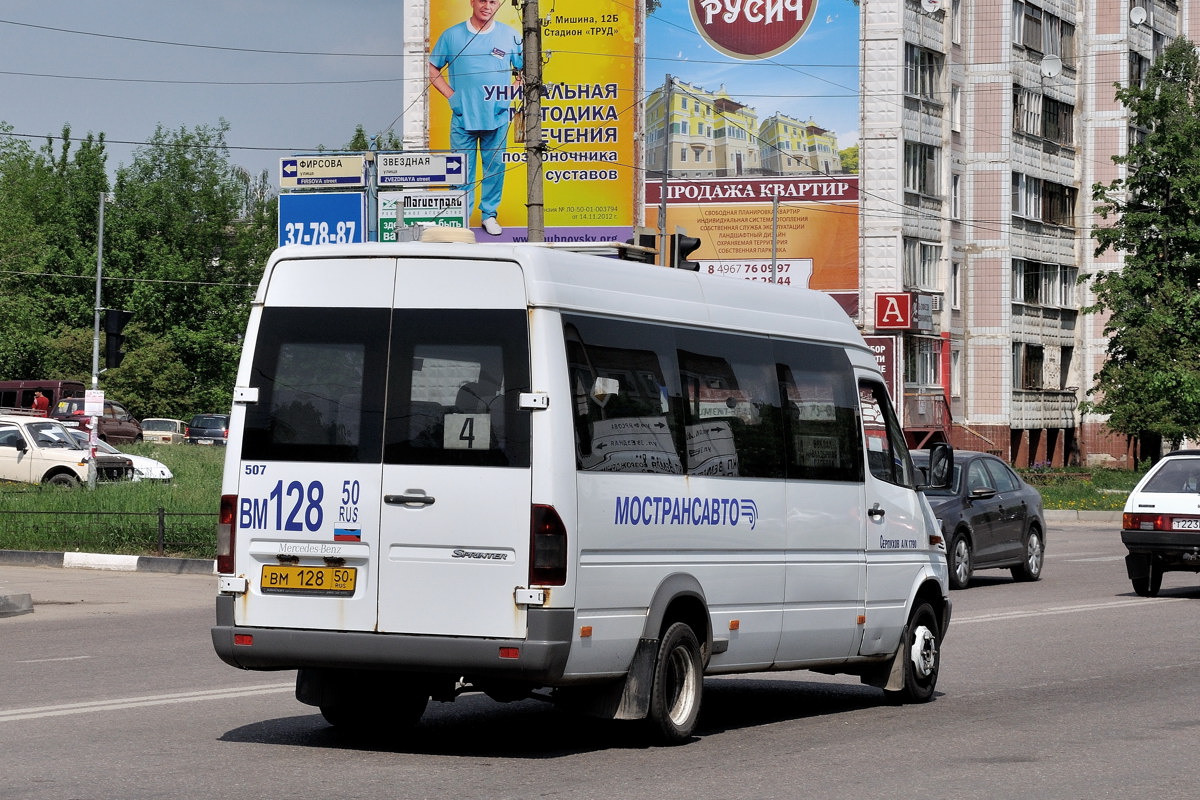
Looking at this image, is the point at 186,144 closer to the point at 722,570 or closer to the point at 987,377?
the point at 987,377

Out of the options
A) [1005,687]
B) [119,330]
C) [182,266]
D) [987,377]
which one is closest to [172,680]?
[1005,687]

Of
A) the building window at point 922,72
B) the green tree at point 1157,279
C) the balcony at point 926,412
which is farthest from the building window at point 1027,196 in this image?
the balcony at point 926,412

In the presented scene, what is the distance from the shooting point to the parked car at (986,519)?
22.2 metres

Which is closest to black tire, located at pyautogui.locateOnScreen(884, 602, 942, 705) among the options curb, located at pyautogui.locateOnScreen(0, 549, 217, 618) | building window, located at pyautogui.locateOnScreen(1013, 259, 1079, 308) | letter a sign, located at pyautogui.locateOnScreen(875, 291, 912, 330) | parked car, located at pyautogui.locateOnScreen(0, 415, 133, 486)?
curb, located at pyautogui.locateOnScreen(0, 549, 217, 618)

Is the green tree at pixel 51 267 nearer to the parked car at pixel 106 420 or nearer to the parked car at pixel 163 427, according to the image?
the parked car at pixel 163 427

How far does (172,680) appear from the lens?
12.8 m

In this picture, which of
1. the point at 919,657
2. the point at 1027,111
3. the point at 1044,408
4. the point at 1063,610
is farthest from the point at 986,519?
the point at 1044,408

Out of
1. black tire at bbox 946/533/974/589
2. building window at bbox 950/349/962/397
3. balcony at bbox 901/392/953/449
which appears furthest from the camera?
building window at bbox 950/349/962/397

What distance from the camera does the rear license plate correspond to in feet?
29.9

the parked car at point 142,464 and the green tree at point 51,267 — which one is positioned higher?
the green tree at point 51,267

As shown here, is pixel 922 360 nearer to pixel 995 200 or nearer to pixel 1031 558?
pixel 995 200

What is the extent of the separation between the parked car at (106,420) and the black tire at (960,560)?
35.2 m

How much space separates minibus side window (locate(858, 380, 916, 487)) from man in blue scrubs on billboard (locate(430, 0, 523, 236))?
47578mm

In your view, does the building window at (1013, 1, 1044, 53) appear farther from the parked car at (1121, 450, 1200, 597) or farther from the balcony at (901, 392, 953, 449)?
the parked car at (1121, 450, 1200, 597)
